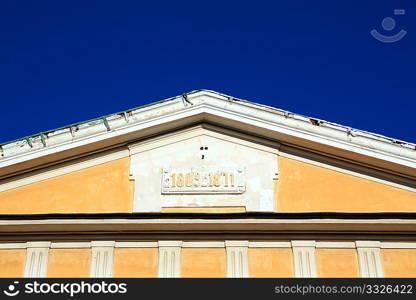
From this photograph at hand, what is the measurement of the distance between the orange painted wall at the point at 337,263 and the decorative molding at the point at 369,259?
8cm

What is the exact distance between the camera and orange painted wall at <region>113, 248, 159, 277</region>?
10.1 metres

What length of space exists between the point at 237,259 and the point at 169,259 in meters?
1.09

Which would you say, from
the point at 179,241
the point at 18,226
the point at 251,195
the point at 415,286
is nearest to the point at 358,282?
the point at 415,286

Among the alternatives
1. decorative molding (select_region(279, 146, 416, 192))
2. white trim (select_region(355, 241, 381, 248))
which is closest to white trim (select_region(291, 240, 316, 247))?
white trim (select_region(355, 241, 381, 248))

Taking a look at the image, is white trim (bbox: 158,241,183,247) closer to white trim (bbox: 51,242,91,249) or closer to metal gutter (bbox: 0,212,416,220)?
metal gutter (bbox: 0,212,416,220)

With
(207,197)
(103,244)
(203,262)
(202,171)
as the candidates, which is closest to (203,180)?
(202,171)

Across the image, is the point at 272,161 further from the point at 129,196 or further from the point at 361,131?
the point at 129,196

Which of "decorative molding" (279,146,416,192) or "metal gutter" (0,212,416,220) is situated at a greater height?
"decorative molding" (279,146,416,192)

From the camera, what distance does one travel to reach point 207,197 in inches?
421

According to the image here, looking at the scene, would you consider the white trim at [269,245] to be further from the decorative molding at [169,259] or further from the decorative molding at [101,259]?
the decorative molding at [101,259]

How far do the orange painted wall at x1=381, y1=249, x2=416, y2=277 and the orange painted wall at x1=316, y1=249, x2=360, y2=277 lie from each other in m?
0.46

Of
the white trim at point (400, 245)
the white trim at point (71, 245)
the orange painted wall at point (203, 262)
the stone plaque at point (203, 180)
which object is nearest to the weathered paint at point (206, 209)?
A: the stone plaque at point (203, 180)

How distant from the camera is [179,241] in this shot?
10.3 m

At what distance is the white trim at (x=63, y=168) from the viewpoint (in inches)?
435
